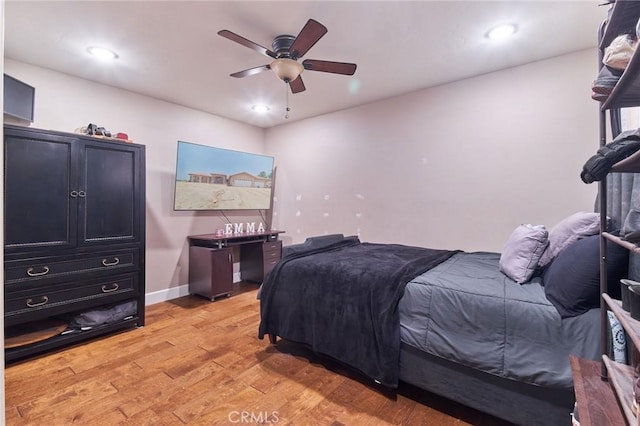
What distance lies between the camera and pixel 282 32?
7.53 ft

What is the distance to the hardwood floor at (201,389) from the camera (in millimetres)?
1677

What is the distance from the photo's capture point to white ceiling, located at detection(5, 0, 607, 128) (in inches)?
79.4

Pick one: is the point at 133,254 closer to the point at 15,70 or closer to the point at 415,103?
the point at 15,70

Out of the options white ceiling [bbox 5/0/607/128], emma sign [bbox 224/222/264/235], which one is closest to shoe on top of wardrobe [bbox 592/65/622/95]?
white ceiling [bbox 5/0/607/128]

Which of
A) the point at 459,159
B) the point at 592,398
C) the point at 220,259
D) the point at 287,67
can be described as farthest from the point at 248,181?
the point at 592,398

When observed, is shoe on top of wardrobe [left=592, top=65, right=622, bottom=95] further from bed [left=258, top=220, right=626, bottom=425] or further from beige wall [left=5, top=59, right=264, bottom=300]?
beige wall [left=5, top=59, right=264, bottom=300]

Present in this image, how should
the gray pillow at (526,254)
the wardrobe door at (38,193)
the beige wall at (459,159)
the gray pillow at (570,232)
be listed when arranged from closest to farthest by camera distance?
1. the gray pillow at (570,232)
2. the gray pillow at (526,254)
3. the wardrobe door at (38,193)
4. the beige wall at (459,159)

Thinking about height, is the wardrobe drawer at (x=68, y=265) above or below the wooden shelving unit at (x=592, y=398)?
above

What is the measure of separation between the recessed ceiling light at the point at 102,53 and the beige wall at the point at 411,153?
2.20 ft

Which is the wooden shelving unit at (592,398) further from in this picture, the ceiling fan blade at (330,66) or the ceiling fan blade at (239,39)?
the ceiling fan blade at (239,39)

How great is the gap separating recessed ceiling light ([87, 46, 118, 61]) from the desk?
6.75ft

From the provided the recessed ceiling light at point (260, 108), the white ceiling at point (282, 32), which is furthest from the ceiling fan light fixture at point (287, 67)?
the recessed ceiling light at point (260, 108)

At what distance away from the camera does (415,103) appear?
11.3 feet

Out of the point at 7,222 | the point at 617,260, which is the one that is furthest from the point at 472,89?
Result: the point at 7,222
